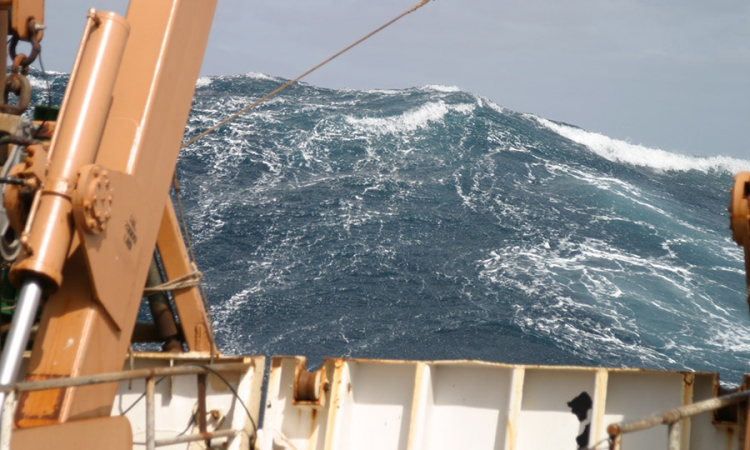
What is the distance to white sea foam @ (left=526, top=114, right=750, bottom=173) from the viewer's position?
3114 centimetres

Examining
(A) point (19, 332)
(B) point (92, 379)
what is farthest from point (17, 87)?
(B) point (92, 379)

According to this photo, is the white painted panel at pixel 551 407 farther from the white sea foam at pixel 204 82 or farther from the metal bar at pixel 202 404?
the white sea foam at pixel 204 82

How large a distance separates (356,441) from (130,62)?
10.5ft

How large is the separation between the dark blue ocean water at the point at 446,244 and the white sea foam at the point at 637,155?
240 centimetres

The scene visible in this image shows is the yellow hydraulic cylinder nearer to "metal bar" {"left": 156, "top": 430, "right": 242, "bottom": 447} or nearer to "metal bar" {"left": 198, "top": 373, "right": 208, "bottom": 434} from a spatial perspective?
"metal bar" {"left": 156, "top": 430, "right": 242, "bottom": 447}

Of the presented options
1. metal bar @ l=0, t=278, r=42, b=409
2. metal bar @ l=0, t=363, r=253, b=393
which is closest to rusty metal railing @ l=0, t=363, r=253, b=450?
metal bar @ l=0, t=363, r=253, b=393

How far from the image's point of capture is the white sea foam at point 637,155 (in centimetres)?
3114

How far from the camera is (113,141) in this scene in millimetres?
4184

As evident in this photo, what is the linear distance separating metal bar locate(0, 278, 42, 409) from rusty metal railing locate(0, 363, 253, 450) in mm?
333

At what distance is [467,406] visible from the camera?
5.54m

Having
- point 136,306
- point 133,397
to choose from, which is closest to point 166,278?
point 133,397

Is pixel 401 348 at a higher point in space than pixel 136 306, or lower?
higher

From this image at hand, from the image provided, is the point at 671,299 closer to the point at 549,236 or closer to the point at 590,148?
the point at 549,236

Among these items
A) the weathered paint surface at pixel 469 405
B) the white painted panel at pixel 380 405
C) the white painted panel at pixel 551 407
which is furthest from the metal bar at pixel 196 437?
the white painted panel at pixel 551 407
